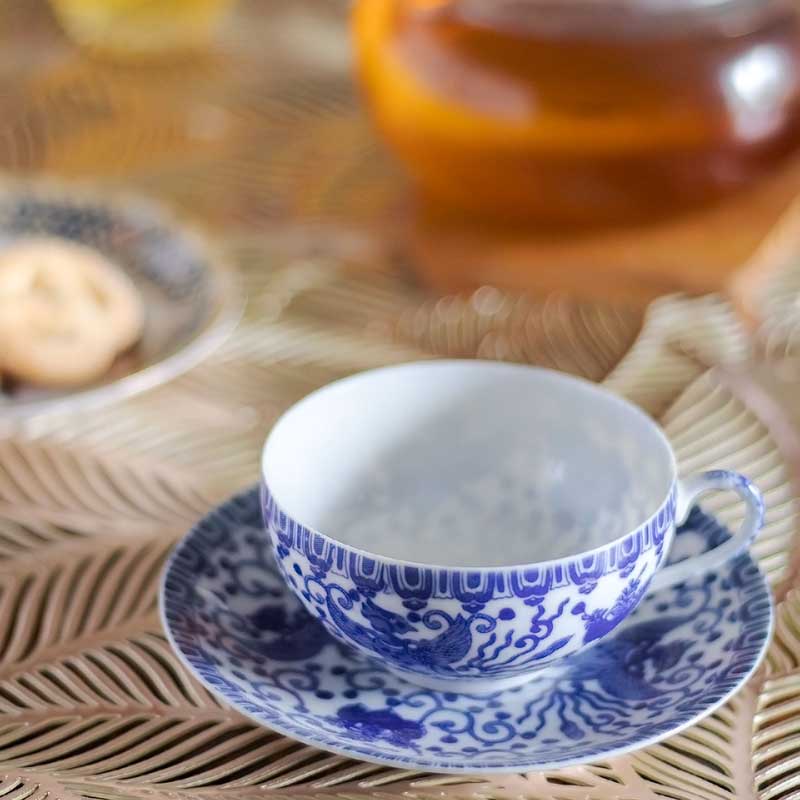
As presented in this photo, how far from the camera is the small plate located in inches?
18.8

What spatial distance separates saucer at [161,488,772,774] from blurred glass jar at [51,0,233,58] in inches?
21.6

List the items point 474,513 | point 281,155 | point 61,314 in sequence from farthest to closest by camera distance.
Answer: point 281,155 < point 61,314 < point 474,513

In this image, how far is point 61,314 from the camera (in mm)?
509

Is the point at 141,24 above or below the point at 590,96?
below

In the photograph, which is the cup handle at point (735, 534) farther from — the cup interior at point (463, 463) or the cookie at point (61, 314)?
the cookie at point (61, 314)

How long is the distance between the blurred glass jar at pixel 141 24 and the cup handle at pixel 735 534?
0.61 metres

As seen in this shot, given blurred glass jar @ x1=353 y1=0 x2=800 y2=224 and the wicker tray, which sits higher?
blurred glass jar @ x1=353 y1=0 x2=800 y2=224

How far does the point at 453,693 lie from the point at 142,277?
32 centimetres

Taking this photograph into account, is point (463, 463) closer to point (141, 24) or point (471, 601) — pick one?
point (471, 601)

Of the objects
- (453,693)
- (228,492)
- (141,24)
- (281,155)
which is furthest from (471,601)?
(141,24)

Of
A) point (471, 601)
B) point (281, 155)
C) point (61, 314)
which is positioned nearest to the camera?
point (471, 601)

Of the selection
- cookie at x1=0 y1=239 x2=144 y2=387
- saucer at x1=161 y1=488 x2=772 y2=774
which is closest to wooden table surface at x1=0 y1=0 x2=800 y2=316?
cookie at x1=0 y1=239 x2=144 y2=387

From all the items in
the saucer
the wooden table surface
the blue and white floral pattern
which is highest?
the blue and white floral pattern

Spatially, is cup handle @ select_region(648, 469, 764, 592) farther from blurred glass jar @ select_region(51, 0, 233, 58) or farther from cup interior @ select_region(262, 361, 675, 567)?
blurred glass jar @ select_region(51, 0, 233, 58)
